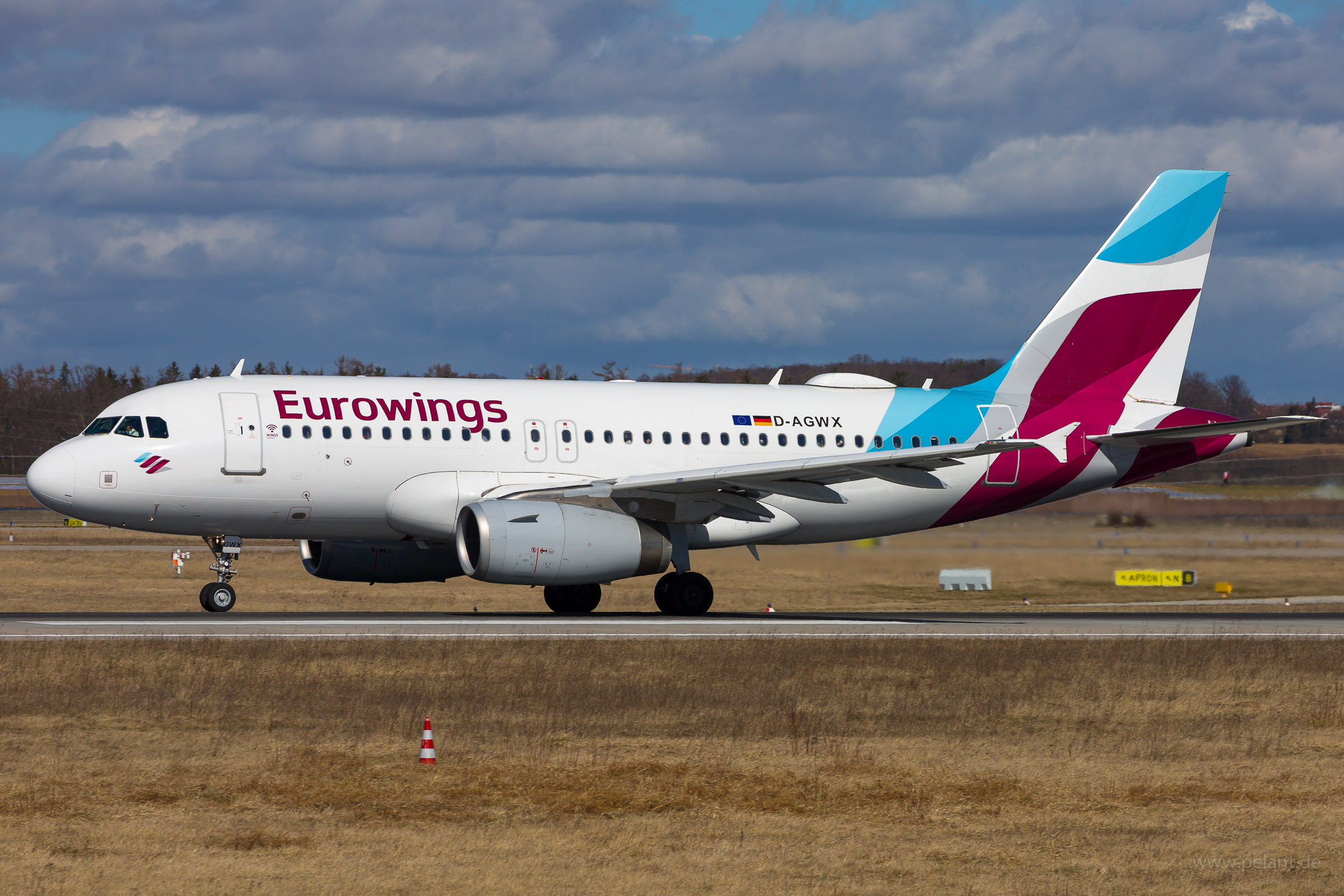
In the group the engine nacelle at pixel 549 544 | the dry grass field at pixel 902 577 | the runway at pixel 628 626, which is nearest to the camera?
the runway at pixel 628 626

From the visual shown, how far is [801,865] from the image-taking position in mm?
11516

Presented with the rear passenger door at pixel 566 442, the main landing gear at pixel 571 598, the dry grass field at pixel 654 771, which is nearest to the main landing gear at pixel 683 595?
the main landing gear at pixel 571 598

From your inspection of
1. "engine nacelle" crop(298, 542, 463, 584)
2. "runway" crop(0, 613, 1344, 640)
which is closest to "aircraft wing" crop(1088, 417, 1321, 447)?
"runway" crop(0, 613, 1344, 640)

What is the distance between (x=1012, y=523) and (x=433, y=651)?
17.8 m

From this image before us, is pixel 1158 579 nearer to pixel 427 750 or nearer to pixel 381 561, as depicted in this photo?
pixel 381 561

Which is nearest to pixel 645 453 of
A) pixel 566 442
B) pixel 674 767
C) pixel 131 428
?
pixel 566 442

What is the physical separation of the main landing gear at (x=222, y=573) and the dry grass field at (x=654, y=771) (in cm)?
635

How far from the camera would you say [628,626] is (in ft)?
88.6

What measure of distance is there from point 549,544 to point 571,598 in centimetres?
531

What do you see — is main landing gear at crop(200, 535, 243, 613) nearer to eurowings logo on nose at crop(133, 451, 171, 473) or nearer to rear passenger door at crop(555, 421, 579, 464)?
eurowings logo on nose at crop(133, 451, 171, 473)

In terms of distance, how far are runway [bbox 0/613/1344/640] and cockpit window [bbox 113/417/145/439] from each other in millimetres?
3308

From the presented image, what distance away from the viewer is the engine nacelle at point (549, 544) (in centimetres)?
2631

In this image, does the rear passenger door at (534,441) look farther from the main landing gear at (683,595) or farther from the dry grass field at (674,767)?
the dry grass field at (674,767)

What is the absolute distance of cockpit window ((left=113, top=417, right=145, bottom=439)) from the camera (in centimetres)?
2780
